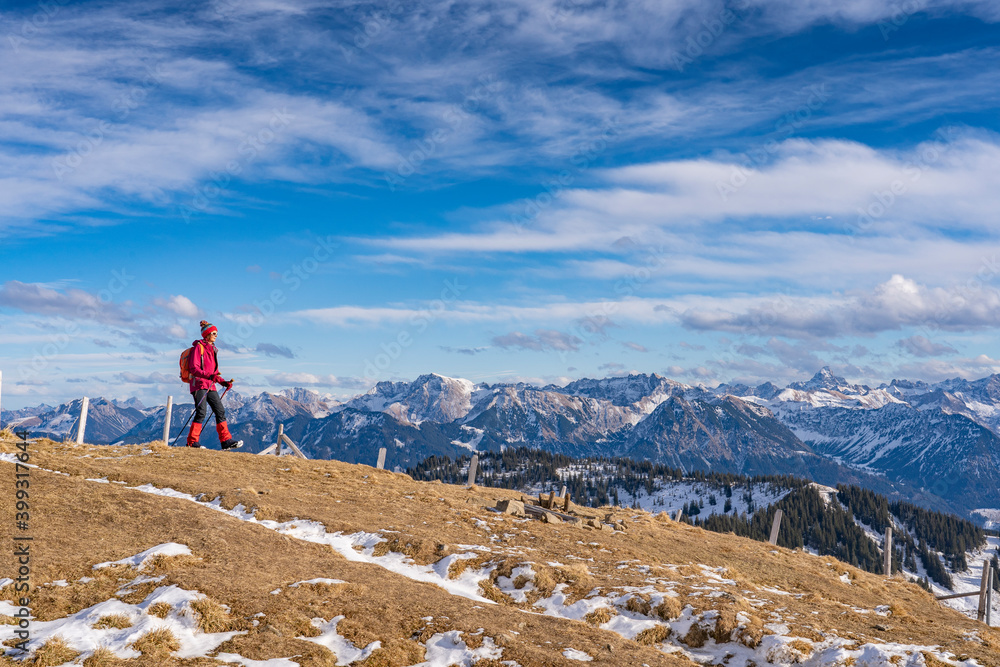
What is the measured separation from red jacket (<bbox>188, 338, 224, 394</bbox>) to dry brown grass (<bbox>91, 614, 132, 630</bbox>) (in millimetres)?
15761

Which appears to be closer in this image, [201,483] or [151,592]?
[151,592]

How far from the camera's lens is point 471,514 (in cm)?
2527

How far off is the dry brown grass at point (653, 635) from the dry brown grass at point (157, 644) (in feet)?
31.7

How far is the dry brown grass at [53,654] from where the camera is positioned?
9.58 metres

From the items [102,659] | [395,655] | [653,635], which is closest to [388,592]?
[395,655]

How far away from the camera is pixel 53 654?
9.74 m

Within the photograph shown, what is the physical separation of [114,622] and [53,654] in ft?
4.02

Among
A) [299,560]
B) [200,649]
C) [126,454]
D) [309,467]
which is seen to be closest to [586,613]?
[299,560]

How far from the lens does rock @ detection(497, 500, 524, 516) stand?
26.8m

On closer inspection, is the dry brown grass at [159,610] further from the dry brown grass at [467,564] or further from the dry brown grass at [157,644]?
the dry brown grass at [467,564]

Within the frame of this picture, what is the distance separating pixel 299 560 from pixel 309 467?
54.3 feet

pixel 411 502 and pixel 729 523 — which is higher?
pixel 411 502

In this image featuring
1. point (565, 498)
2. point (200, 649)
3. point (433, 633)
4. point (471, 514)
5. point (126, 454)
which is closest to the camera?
point (200, 649)

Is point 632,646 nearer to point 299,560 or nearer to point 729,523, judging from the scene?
point 299,560
